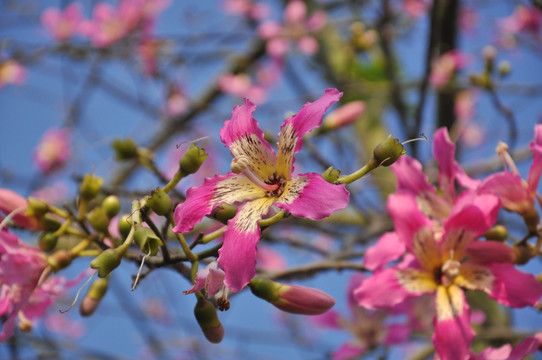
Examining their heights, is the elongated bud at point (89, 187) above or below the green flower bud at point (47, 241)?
above

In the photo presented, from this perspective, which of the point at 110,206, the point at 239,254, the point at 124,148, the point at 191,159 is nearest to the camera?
the point at 239,254

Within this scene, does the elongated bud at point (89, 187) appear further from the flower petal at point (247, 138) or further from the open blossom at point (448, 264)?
the open blossom at point (448, 264)

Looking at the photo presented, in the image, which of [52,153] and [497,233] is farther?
[52,153]

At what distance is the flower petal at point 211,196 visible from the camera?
74 centimetres

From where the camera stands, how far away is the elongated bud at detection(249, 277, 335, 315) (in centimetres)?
81

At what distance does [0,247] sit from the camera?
0.81 metres

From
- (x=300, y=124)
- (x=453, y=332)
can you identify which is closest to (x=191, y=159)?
(x=300, y=124)

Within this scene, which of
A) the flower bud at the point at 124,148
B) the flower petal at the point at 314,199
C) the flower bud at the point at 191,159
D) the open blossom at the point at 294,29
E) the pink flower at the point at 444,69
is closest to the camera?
the flower petal at the point at 314,199

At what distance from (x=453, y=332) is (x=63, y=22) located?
154 inches

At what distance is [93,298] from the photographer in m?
0.89

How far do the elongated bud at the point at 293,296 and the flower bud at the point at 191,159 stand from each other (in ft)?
0.70

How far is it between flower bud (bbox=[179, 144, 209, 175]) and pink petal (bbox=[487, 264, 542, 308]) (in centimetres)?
55

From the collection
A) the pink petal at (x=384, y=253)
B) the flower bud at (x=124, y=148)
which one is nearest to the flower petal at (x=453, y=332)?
the pink petal at (x=384, y=253)

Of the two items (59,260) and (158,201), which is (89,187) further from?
(158,201)
